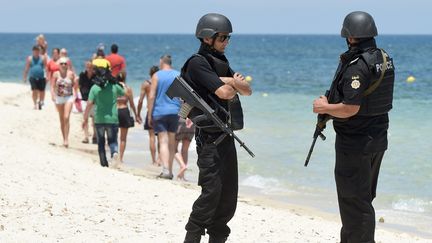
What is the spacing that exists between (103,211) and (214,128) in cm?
212

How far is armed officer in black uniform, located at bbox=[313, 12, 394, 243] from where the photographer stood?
218 inches

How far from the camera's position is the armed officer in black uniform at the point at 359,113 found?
5.53 metres

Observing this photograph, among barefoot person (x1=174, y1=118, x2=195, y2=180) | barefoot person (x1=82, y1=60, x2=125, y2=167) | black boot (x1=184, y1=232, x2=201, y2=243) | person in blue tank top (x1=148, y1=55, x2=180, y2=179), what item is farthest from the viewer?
barefoot person (x1=174, y1=118, x2=195, y2=180)

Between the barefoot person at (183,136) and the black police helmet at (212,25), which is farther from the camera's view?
the barefoot person at (183,136)

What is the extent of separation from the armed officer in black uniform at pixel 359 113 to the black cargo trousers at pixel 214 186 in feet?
2.51

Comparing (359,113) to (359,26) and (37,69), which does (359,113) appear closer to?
(359,26)

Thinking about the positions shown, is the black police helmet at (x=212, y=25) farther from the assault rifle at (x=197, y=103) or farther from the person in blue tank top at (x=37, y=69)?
the person in blue tank top at (x=37, y=69)

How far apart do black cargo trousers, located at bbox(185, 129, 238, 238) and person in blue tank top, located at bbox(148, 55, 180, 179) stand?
16.5ft

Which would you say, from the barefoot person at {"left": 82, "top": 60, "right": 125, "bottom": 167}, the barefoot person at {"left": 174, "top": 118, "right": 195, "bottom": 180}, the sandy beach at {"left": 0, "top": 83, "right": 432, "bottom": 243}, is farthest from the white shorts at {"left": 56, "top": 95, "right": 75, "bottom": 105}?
the sandy beach at {"left": 0, "top": 83, "right": 432, "bottom": 243}

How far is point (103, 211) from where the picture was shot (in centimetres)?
765

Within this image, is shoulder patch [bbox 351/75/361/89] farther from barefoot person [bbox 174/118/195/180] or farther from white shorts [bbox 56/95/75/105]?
white shorts [bbox 56/95/75/105]

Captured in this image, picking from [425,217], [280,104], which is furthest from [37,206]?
[280,104]

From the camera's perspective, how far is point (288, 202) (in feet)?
36.6

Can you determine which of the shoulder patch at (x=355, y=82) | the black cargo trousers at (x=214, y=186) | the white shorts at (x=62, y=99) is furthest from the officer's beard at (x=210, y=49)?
the white shorts at (x=62, y=99)
